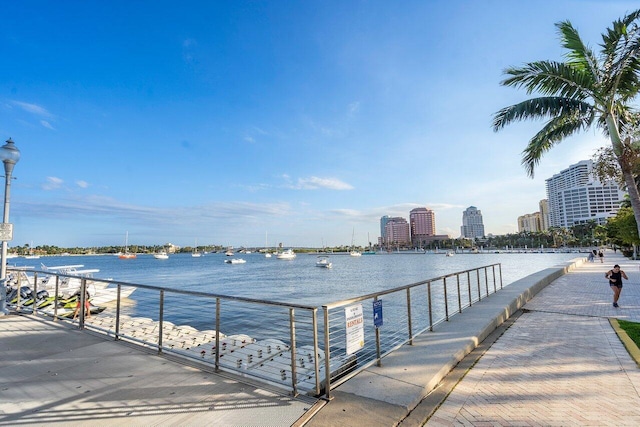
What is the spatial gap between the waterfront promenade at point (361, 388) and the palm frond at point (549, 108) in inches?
229

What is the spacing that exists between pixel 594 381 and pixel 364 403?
3.13 meters

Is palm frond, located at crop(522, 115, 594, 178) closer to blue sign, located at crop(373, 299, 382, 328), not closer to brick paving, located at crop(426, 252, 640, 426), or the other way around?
brick paving, located at crop(426, 252, 640, 426)

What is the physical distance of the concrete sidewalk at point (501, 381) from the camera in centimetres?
324

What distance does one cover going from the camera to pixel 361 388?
12.1ft

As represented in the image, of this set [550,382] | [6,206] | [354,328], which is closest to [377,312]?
[354,328]

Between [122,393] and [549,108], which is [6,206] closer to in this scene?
[122,393]

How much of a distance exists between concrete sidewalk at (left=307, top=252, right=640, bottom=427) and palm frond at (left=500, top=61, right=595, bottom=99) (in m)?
5.75

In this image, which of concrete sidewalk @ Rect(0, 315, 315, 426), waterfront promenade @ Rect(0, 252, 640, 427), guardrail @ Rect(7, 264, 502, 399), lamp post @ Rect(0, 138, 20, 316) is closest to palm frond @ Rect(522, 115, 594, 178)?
guardrail @ Rect(7, 264, 502, 399)

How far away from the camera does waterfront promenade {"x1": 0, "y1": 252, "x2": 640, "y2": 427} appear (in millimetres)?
3094

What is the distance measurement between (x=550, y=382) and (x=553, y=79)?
24.9ft

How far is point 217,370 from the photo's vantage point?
4113 mm

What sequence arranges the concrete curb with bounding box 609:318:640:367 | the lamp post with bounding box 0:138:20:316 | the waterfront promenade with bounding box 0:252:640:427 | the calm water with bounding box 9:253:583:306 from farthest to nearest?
the calm water with bounding box 9:253:583:306 → the lamp post with bounding box 0:138:20:316 → the concrete curb with bounding box 609:318:640:367 → the waterfront promenade with bounding box 0:252:640:427

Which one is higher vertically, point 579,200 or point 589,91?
point 579,200

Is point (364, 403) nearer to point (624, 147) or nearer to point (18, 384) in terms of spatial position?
point (18, 384)
